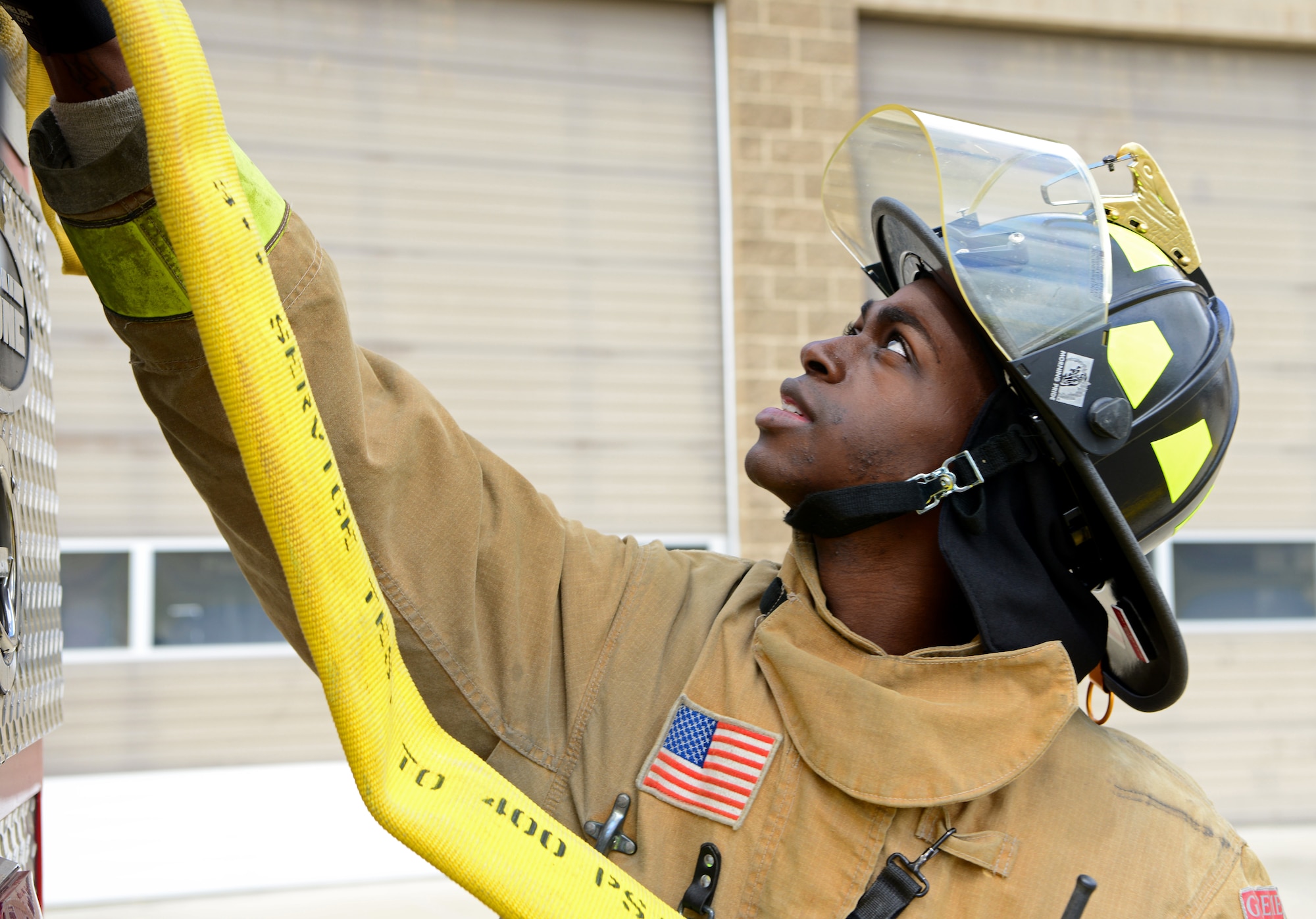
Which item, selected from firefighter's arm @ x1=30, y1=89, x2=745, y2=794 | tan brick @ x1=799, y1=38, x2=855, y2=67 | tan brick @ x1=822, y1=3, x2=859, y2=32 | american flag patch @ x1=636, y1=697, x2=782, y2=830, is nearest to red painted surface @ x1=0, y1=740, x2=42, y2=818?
firefighter's arm @ x1=30, y1=89, x2=745, y2=794

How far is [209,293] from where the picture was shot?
2.67 feet

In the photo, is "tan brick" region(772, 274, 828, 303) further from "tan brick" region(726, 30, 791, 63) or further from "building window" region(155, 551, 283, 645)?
"building window" region(155, 551, 283, 645)

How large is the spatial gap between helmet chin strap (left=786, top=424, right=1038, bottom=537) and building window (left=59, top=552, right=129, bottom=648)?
3.84 meters

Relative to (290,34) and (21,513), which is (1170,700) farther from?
(290,34)

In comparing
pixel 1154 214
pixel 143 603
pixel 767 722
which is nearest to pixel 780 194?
pixel 1154 214

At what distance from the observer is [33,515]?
102cm

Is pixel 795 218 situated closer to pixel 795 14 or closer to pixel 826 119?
pixel 826 119

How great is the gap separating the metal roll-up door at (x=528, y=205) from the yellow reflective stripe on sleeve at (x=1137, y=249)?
3341 millimetres

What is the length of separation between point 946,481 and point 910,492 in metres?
0.06

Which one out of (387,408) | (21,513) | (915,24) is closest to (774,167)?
(915,24)

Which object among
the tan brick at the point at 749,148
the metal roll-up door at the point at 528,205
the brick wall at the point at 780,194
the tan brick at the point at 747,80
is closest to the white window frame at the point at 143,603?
the metal roll-up door at the point at 528,205

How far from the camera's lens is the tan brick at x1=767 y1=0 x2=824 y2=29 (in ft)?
16.6

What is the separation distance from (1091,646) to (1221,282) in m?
4.97

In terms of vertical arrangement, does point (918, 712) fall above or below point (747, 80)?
below
